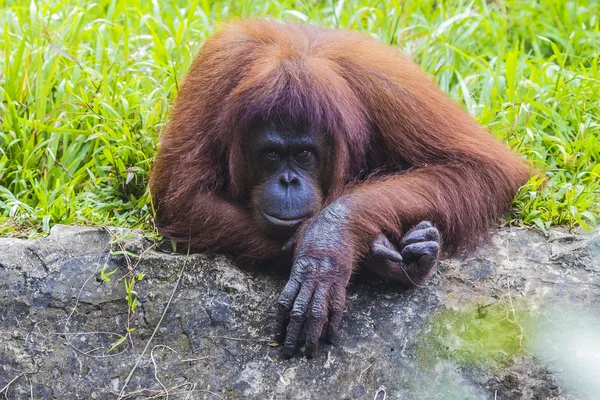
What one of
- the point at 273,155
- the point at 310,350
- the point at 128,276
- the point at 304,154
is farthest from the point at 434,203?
the point at 128,276

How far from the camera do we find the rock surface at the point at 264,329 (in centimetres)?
344

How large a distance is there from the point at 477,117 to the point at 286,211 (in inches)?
66.5

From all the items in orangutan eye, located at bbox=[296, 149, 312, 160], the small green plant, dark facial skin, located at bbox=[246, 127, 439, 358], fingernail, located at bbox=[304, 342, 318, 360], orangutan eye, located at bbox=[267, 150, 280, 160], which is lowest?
the small green plant

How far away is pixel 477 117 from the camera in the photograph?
16.3 ft

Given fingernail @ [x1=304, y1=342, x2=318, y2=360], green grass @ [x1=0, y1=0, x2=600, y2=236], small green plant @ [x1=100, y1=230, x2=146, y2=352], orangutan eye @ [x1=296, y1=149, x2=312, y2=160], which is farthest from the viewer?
green grass @ [x1=0, y1=0, x2=600, y2=236]

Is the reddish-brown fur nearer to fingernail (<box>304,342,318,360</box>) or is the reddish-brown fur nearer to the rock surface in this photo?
the rock surface

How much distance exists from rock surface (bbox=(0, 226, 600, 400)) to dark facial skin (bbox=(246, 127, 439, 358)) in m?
0.12

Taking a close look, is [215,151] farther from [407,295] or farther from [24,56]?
[24,56]

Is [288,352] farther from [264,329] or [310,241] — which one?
[310,241]

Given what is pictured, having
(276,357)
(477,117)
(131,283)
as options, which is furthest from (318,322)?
(477,117)

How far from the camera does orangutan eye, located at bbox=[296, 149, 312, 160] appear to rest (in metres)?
3.77

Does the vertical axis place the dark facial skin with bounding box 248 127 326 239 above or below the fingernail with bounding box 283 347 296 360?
above

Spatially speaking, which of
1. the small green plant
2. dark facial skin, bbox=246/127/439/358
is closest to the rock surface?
the small green plant

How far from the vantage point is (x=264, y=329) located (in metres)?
3.62
